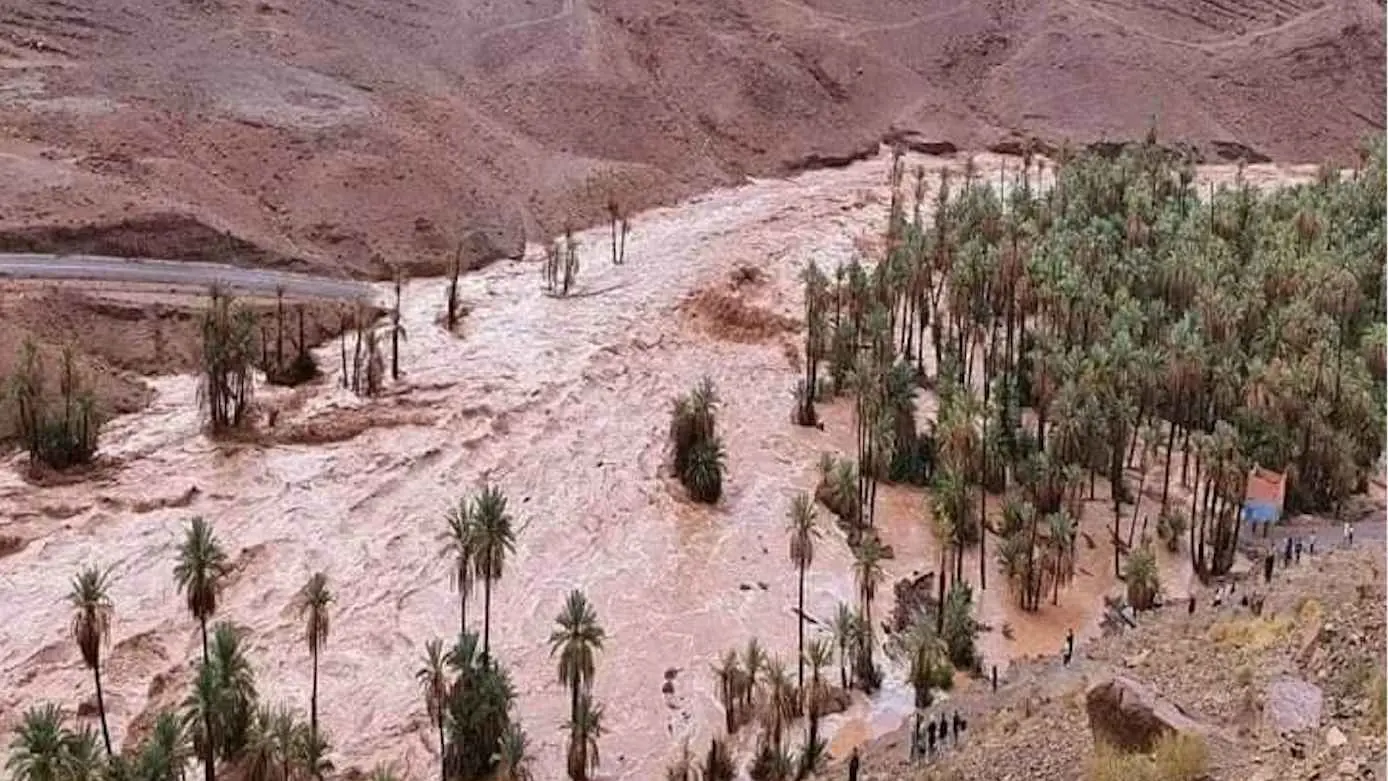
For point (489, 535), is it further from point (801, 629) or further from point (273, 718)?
point (801, 629)

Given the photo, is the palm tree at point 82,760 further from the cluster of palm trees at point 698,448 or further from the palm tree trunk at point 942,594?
the cluster of palm trees at point 698,448

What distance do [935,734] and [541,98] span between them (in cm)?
7297

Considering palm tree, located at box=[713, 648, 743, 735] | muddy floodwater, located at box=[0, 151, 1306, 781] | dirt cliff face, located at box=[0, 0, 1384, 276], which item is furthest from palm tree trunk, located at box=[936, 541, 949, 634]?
dirt cliff face, located at box=[0, 0, 1384, 276]

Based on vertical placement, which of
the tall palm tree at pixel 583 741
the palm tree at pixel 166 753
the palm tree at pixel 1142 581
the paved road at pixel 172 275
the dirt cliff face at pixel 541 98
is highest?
the dirt cliff face at pixel 541 98

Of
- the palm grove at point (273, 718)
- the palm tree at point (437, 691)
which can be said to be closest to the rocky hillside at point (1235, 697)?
the palm grove at point (273, 718)

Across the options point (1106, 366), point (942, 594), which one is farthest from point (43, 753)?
point (1106, 366)

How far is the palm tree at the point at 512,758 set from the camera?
38125 millimetres

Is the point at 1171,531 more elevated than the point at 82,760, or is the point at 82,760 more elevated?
the point at 1171,531

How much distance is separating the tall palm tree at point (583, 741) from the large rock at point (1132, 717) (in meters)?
16.1

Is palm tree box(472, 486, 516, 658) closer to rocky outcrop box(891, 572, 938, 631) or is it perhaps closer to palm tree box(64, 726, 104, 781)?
palm tree box(64, 726, 104, 781)

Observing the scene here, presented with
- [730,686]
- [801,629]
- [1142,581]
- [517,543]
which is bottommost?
[730,686]

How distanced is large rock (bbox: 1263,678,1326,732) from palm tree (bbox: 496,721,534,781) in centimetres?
1947

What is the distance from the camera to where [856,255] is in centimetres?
8550

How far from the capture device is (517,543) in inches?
→ 2073
